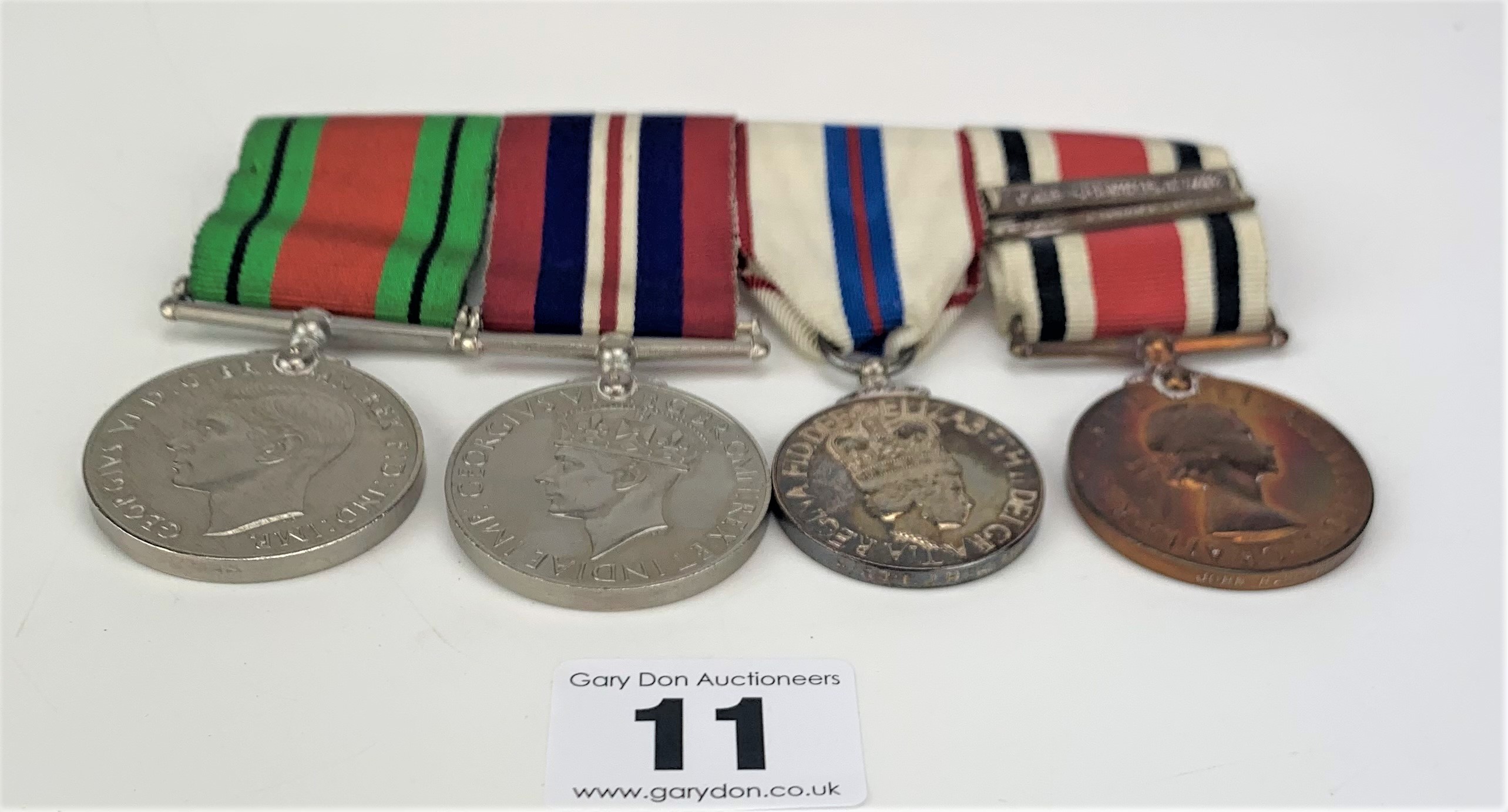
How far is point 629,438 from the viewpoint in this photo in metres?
2.11

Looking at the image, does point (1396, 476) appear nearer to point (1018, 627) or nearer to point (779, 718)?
point (1018, 627)

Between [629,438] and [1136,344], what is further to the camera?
[1136,344]

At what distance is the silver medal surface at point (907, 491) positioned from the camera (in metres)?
1.95

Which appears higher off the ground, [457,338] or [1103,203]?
[1103,203]

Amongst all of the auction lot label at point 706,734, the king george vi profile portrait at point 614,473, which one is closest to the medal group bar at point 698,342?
the king george vi profile portrait at point 614,473

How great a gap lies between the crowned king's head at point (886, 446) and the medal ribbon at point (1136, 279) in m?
0.34

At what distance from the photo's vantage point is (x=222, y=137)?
273 cm

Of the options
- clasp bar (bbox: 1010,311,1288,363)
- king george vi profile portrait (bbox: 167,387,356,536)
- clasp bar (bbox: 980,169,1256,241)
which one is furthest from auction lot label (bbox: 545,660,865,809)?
clasp bar (bbox: 980,169,1256,241)

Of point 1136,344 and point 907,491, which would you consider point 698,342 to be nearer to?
point 907,491

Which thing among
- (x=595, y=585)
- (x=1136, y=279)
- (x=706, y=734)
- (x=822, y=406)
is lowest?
(x=706, y=734)

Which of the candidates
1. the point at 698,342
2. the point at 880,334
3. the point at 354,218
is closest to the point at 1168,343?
the point at 880,334

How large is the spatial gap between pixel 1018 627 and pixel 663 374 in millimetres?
774

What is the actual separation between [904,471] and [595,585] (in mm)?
523

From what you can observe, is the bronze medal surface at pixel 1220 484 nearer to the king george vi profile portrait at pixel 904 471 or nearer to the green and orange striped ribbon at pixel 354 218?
the king george vi profile portrait at pixel 904 471
